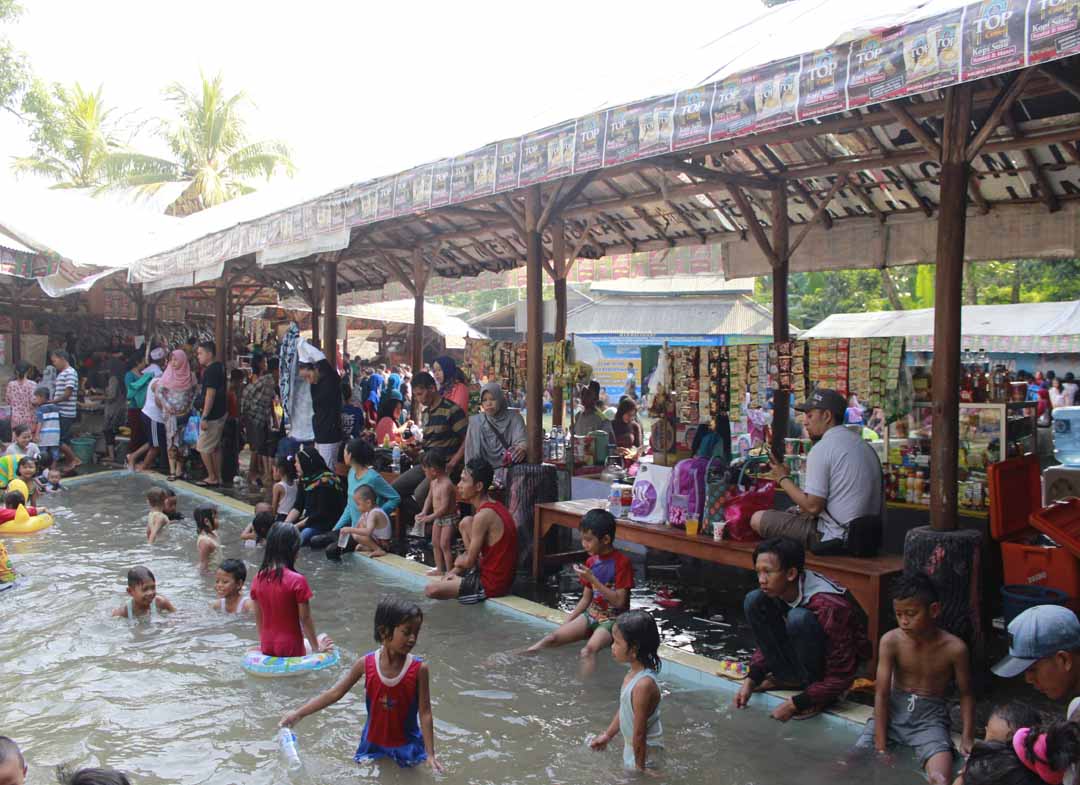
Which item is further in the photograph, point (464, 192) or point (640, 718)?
point (464, 192)

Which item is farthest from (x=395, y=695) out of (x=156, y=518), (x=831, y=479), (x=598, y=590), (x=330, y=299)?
(x=330, y=299)

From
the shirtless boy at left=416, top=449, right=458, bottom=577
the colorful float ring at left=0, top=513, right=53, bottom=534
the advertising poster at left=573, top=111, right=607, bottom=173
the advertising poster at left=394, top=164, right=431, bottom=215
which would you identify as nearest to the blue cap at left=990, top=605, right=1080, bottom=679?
the advertising poster at left=573, top=111, right=607, bottom=173

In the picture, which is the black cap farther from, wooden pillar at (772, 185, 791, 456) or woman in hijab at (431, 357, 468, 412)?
woman in hijab at (431, 357, 468, 412)

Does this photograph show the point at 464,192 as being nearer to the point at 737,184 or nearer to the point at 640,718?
the point at 737,184

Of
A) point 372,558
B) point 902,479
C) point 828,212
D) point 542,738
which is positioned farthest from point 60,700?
point 828,212

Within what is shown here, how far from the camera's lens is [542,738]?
4.69m

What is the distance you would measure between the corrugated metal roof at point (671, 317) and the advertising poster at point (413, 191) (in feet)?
68.7

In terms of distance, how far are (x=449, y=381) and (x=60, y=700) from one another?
5.03 m

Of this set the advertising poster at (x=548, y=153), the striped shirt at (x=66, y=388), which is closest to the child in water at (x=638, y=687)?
the advertising poster at (x=548, y=153)

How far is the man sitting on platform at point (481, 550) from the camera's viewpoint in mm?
6953

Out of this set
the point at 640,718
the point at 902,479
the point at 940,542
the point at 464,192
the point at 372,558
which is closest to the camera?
the point at 640,718

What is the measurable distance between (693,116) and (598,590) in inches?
119

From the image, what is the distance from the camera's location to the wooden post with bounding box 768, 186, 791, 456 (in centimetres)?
939

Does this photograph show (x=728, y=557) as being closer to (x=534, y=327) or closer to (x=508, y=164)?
(x=534, y=327)
